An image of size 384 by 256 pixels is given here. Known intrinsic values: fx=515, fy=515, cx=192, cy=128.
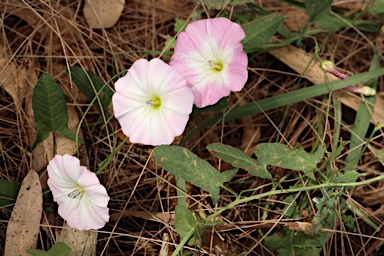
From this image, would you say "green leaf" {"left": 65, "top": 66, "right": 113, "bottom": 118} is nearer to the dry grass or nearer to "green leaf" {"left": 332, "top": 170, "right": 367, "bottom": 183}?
the dry grass

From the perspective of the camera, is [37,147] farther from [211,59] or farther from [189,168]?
[211,59]

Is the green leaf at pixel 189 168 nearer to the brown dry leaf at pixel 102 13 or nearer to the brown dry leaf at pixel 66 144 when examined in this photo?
the brown dry leaf at pixel 66 144

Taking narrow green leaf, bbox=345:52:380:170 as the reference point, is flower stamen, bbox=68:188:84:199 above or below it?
below

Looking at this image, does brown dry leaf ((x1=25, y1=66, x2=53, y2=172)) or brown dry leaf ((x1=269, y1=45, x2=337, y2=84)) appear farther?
brown dry leaf ((x1=269, y1=45, x2=337, y2=84))

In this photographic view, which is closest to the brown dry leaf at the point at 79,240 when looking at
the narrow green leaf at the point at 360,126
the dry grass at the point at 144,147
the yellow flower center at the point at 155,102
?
the dry grass at the point at 144,147

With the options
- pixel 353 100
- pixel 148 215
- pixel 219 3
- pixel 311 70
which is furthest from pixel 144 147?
pixel 353 100

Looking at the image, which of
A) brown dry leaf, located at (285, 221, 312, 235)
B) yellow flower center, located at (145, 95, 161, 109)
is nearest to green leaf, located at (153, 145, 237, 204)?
yellow flower center, located at (145, 95, 161, 109)
